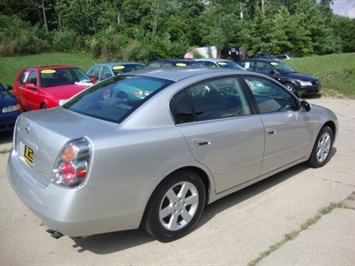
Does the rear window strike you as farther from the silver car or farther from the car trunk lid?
the car trunk lid

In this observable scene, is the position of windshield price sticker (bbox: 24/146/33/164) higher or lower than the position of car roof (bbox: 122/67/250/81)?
lower

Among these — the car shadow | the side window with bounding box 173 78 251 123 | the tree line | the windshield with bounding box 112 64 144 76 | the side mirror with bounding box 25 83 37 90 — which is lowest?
the car shadow

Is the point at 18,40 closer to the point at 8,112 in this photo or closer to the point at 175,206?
the point at 8,112

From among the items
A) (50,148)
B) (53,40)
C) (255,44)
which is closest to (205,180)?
(50,148)

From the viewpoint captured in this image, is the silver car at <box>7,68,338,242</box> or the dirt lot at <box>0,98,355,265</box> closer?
the silver car at <box>7,68,338,242</box>

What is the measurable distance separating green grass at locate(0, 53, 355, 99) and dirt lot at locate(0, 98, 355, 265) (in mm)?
11008

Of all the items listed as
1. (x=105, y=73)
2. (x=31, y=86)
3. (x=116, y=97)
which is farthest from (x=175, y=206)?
(x=105, y=73)

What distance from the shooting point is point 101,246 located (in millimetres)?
3322

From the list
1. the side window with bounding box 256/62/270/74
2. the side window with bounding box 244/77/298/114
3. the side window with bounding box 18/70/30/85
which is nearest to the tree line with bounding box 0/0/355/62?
the side window with bounding box 256/62/270/74

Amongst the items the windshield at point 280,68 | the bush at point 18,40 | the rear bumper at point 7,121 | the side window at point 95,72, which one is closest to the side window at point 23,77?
the side window at point 95,72

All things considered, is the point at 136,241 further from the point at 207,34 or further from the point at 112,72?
the point at 207,34

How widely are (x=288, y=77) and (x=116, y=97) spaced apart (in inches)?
449

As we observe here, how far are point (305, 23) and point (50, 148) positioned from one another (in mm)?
41862

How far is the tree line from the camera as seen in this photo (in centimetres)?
2550
